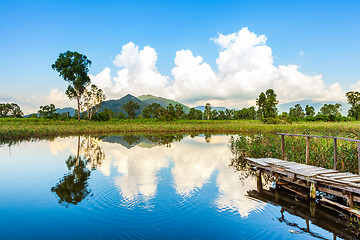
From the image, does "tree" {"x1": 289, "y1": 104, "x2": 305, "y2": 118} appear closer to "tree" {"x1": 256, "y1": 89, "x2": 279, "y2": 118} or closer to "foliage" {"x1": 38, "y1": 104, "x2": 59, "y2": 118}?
"tree" {"x1": 256, "y1": 89, "x2": 279, "y2": 118}

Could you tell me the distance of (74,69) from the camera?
152 ft

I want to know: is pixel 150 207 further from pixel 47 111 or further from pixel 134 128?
pixel 47 111

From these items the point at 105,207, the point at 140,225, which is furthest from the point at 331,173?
the point at 105,207

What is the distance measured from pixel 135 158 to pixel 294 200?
1007 cm

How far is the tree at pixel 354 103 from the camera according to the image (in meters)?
65.6

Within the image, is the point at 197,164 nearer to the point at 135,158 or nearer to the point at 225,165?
the point at 225,165

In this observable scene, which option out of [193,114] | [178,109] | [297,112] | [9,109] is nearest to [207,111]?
[193,114]

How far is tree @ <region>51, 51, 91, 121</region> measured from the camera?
1815 inches

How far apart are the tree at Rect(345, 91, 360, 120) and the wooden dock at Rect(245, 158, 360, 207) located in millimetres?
73823

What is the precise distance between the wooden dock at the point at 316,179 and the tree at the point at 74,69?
4506cm

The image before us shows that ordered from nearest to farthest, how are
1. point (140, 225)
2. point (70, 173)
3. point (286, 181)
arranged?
point (140, 225) < point (286, 181) < point (70, 173)

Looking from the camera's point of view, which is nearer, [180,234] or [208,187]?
[180,234]

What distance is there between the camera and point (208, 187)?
8.89m

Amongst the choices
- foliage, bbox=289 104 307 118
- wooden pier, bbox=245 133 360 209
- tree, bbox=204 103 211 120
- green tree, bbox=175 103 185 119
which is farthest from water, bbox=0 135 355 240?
foliage, bbox=289 104 307 118
